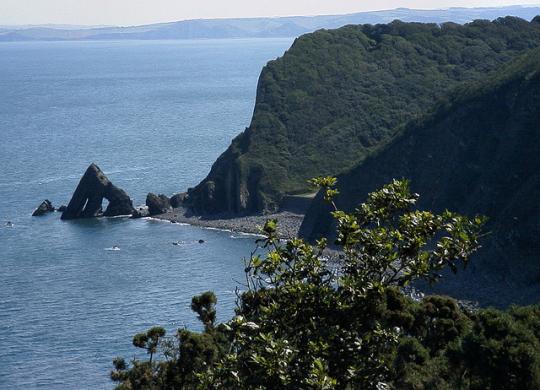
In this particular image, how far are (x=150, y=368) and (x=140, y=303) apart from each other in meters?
33.6

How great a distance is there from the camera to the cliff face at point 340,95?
9031 centimetres

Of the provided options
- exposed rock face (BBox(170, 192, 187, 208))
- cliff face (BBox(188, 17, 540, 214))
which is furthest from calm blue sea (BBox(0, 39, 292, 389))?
cliff face (BBox(188, 17, 540, 214))

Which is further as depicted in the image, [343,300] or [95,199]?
[95,199]

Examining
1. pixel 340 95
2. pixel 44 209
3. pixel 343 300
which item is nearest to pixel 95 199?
pixel 44 209


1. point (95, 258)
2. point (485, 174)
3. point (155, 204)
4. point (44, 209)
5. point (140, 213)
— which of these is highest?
point (485, 174)

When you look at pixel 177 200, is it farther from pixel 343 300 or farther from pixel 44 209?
pixel 343 300

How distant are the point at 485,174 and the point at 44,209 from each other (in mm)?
37296

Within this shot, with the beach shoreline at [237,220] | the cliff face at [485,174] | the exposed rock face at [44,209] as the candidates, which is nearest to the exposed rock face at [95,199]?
the exposed rock face at [44,209]

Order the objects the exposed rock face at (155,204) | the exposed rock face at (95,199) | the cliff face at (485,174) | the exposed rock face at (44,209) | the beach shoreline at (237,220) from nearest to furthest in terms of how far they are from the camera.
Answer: the cliff face at (485,174) < the beach shoreline at (237,220) < the exposed rock face at (155,204) < the exposed rock face at (44,209) < the exposed rock face at (95,199)

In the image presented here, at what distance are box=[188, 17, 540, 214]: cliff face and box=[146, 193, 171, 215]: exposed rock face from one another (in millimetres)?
2929

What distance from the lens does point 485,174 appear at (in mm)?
72312

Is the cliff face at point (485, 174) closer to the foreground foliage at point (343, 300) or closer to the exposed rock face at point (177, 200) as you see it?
the exposed rock face at point (177, 200)

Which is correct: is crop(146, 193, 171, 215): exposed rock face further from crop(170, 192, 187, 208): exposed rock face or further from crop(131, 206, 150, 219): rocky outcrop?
crop(170, 192, 187, 208): exposed rock face

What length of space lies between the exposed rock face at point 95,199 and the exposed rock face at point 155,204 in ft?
5.50
